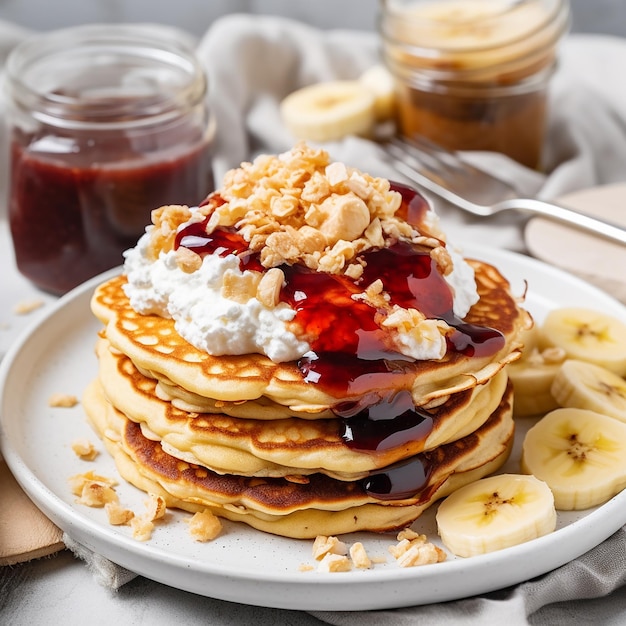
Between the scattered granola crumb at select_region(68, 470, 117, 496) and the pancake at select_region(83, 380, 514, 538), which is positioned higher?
the pancake at select_region(83, 380, 514, 538)

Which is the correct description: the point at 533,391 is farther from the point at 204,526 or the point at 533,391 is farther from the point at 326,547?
the point at 204,526

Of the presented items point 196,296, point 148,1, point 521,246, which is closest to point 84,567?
point 196,296

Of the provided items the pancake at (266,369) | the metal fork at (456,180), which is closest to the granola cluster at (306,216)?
the pancake at (266,369)

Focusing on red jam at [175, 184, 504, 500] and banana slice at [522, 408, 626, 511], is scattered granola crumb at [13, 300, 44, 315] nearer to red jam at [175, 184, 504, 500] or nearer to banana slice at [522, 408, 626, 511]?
red jam at [175, 184, 504, 500]

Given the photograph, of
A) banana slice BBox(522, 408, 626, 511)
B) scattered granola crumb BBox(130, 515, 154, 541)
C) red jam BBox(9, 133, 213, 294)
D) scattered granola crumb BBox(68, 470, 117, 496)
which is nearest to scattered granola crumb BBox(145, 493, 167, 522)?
scattered granola crumb BBox(130, 515, 154, 541)

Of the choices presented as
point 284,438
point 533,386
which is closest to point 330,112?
point 533,386

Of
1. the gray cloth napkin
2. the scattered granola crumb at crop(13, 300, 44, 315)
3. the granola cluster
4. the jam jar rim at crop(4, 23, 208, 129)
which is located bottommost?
the scattered granola crumb at crop(13, 300, 44, 315)
